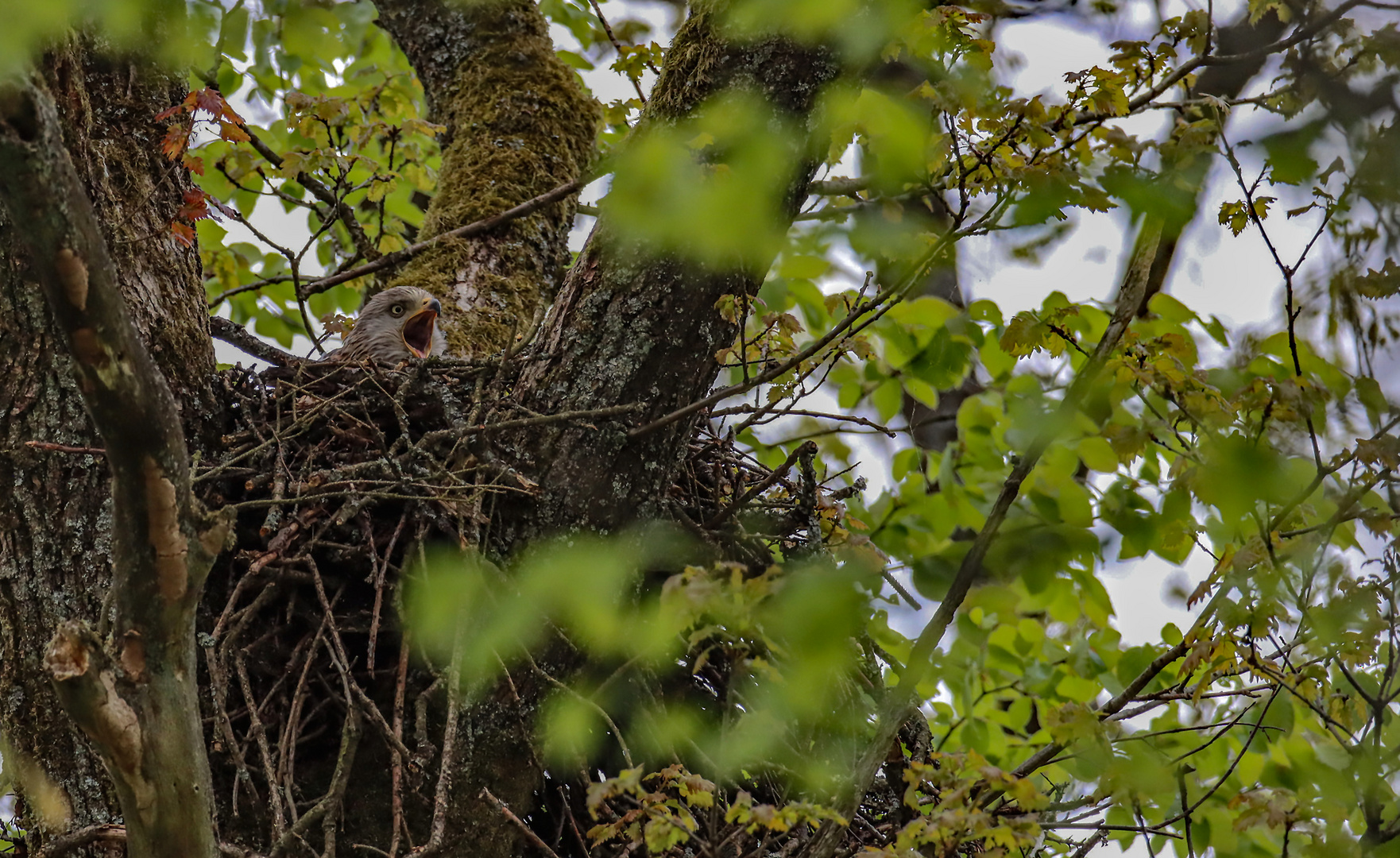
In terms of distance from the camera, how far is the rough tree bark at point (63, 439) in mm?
2518

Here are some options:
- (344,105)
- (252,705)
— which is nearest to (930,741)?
(252,705)

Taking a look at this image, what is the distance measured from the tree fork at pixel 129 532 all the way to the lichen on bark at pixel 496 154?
2506 mm

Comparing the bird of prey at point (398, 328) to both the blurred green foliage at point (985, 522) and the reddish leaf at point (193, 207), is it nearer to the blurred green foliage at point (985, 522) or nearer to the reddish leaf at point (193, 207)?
the blurred green foliage at point (985, 522)

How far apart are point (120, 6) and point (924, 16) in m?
1.65

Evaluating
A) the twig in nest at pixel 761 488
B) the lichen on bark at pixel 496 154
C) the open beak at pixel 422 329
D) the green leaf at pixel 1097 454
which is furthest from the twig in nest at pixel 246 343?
the green leaf at pixel 1097 454

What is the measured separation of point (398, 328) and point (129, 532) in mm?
3011

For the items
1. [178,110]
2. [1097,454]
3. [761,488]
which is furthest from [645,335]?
[1097,454]

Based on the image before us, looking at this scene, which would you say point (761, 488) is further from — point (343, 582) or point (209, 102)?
point (209, 102)

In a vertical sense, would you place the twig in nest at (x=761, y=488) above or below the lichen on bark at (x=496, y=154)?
below

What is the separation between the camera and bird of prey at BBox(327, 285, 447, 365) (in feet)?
14.8

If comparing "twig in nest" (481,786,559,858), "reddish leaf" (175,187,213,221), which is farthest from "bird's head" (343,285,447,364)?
"twig in nest" (481,786,559,858)

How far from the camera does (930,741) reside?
312 centimetres

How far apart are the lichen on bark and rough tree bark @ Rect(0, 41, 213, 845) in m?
1.64

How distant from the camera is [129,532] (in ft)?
5.91
